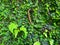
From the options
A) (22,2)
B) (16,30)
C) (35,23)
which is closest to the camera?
(16,30)

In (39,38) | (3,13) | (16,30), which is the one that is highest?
(3,13)

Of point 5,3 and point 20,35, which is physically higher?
point 5,3

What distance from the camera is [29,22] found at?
4242mm

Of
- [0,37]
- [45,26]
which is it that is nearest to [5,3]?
[0,37]

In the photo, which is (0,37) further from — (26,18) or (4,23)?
(26,18)

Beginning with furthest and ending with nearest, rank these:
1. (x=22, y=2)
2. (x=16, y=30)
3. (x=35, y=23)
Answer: (x=22, y=2) → (x=35, y=23) → (x=16, y=30)

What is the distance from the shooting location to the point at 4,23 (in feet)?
14.1

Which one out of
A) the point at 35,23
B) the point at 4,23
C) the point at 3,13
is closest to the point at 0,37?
the point at 4,23

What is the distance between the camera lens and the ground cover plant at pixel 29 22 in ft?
13.0

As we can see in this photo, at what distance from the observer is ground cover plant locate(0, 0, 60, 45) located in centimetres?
397

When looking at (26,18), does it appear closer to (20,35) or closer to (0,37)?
(20,35)

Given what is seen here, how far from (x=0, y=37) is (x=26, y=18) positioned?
841 millimetres

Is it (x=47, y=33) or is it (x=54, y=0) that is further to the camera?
(x=54, y=0)

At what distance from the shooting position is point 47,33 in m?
4.06
